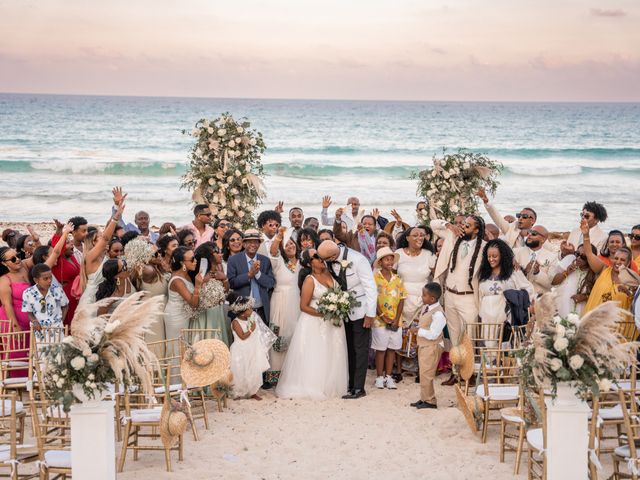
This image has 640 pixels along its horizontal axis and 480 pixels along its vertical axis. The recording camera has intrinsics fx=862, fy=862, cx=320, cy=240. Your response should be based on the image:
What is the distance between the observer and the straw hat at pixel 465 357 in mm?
9023

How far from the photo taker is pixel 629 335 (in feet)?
28.0

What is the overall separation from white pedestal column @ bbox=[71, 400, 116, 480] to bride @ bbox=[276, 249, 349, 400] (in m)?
4.08

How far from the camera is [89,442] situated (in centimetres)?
624

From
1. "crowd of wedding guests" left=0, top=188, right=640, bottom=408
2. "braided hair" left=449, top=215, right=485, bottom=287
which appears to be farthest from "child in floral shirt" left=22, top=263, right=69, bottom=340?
"braided hair" left=449, top=215, right=485, bottom=287

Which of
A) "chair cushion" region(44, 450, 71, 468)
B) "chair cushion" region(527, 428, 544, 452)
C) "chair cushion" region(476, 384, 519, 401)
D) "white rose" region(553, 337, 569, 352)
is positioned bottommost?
"chair cushion" region(44, 450, 71, 468)

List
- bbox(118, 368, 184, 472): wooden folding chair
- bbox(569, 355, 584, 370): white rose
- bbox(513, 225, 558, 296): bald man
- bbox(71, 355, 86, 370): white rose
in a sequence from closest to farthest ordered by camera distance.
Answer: bbox(569, 355, 584, 370): white rose < bbox(71, 355, 86, 370): white rose < bbox(118, 368, 184, 472): wooden folding chair < bbox(513, 225, 558, 296): bald man

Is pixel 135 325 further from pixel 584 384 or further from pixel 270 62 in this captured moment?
pixel 270 62

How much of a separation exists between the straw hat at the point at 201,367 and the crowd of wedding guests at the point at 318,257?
2.84ft

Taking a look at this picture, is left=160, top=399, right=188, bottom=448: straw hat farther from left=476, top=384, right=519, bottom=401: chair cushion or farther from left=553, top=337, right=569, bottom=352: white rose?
left=553, top=337, right=569, bottom=352: white rose

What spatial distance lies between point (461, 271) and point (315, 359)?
203 cm

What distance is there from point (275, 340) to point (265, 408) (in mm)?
946

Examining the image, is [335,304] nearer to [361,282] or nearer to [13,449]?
[361,282]

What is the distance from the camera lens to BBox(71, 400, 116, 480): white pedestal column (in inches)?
245

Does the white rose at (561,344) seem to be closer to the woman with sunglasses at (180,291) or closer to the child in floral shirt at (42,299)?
the woman with sunglasses at (180,291)
